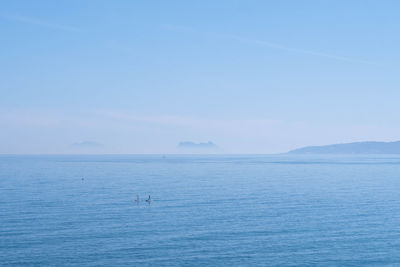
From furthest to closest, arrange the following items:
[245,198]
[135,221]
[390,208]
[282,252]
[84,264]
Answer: [245,198], [390,208], [135,221], [282,252], [84,264]

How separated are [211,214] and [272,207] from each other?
13.7m

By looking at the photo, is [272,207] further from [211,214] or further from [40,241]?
[40,241]

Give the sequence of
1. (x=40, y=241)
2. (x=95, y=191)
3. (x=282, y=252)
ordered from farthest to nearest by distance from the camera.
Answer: (x=95, y=191), (x=40, y=241), (x=282, y=252)

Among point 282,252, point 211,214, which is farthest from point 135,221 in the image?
point 282,252

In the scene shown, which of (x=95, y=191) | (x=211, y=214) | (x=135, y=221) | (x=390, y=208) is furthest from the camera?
(x=95, y=191)

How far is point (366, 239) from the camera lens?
5178cm

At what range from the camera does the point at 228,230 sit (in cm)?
5681

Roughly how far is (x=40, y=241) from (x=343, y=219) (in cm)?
4410

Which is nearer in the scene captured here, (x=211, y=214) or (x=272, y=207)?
(x=211, y=214)

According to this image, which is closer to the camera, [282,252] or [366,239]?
[282,252]

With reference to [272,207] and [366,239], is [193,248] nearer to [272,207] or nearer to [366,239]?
[366,239]

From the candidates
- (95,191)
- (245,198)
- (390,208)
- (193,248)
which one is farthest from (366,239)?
(95,191)

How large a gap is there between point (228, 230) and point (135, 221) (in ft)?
50.9

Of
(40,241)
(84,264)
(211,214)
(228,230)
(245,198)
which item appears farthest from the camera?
(245,198)
